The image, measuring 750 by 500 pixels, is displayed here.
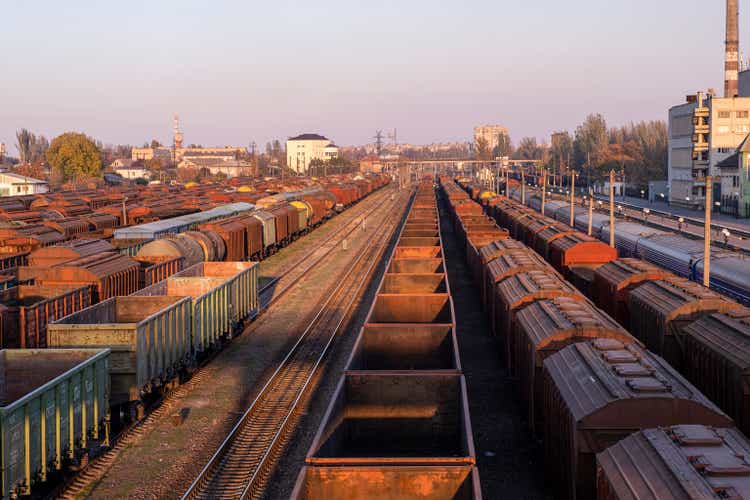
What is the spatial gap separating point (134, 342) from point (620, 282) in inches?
523

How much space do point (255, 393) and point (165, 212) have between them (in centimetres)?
3707

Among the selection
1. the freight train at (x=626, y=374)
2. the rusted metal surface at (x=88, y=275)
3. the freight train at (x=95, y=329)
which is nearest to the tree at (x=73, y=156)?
the freight train at (x=95, y=329)

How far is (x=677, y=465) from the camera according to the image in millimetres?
7750

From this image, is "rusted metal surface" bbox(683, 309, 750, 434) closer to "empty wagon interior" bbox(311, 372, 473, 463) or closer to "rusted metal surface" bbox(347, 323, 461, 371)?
"empty wagon interior" bbox(311, 372, 473, 463)

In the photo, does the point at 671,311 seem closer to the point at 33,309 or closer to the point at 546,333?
the point at 546,333

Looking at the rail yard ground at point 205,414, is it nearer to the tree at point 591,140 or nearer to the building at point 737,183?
the building at point 737,183

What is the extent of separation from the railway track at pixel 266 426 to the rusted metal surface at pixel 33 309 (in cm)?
608

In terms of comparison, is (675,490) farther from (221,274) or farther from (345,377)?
(221,274)

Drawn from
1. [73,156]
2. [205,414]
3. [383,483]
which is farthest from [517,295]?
[73,156]

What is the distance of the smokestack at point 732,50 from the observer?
279 ft

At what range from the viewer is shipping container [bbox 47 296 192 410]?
15586 mm

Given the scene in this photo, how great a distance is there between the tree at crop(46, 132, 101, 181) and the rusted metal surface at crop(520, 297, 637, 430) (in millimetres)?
127964

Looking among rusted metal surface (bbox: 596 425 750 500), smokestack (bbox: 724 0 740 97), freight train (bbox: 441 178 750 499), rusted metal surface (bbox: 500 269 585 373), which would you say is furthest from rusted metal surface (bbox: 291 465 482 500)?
smokestack (bbox: 724 0 740 97)

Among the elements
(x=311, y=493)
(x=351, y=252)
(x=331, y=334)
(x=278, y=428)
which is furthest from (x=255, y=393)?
(x=351, y=252)
